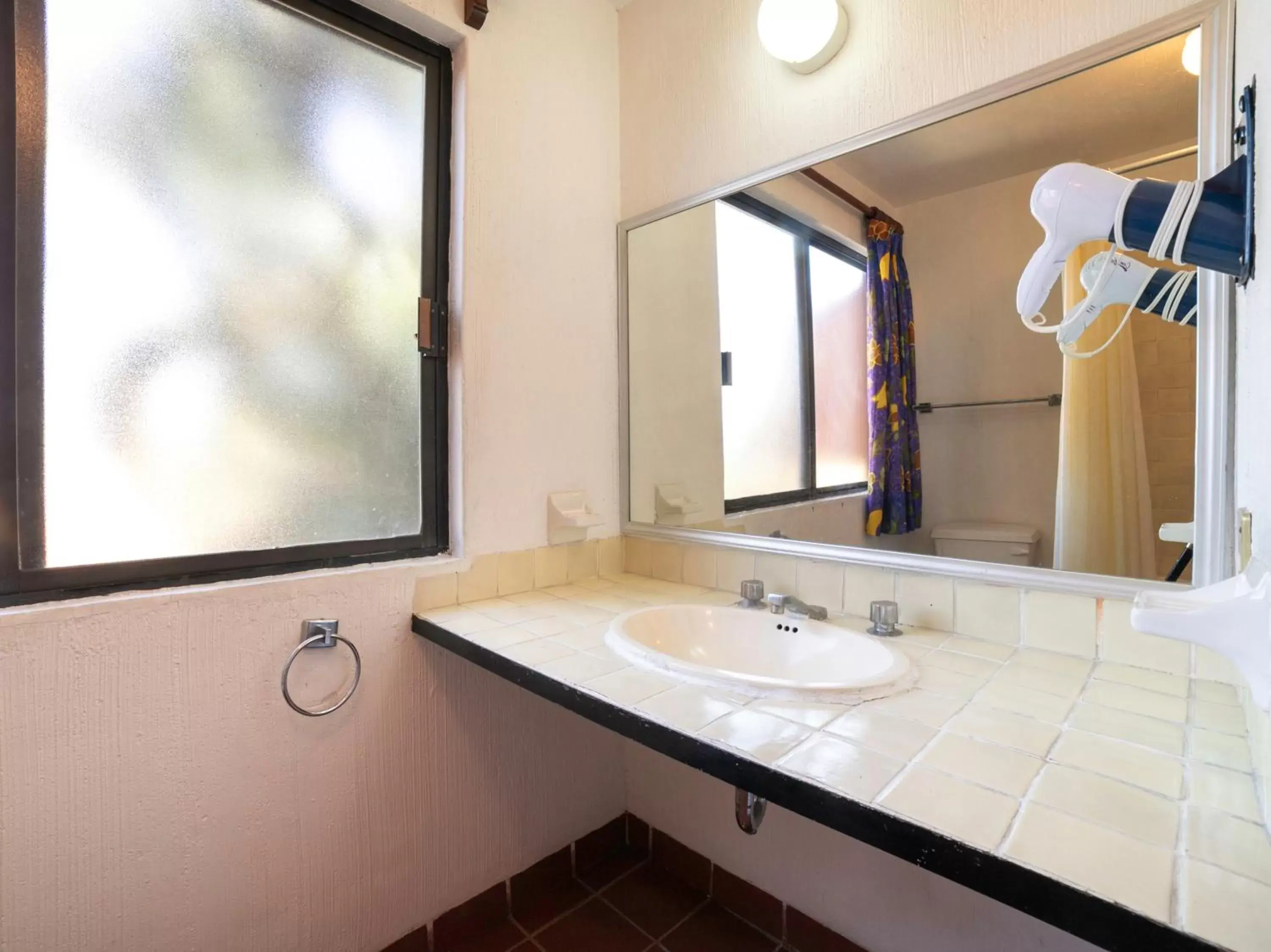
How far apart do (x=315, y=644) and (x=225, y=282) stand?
0.67m

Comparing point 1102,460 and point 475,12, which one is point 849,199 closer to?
point 1102,460

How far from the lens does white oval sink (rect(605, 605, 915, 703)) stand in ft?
2.72

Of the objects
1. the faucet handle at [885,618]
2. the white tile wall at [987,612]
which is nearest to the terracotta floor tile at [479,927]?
the faucet handle at [885,618]

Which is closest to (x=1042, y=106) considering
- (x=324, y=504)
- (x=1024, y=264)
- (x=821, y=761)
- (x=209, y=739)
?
(x=1024, y=264)

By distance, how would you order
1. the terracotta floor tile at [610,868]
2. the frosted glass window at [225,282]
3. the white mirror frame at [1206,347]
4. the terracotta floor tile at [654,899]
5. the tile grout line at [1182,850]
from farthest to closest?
1. the terracotta floor tile at [610,868]
2. the terracotta floor tile at [654,899]
3. the frosted glass window at [225,282]
4. the white mirror frame at [1206,347]
5. the tile grout line at [1182,850]

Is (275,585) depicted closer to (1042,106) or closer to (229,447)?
(229,447)

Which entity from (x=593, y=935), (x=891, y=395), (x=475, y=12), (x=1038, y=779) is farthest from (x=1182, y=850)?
(x=475, y=12)

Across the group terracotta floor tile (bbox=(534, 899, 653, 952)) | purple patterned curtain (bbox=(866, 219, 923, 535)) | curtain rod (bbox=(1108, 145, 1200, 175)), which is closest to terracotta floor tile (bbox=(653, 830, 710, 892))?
terracotta floor tile (bbox=(534, 899, 653, 952))

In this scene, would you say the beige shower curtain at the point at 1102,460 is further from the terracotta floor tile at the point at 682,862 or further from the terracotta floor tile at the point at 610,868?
the terracotta floor tile at the point at 610,868

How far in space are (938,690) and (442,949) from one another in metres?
1.20

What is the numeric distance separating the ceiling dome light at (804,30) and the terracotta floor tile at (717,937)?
1.89 meters

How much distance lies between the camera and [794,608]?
118cm

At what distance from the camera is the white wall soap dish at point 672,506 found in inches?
61.1

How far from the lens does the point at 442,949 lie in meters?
1.30
